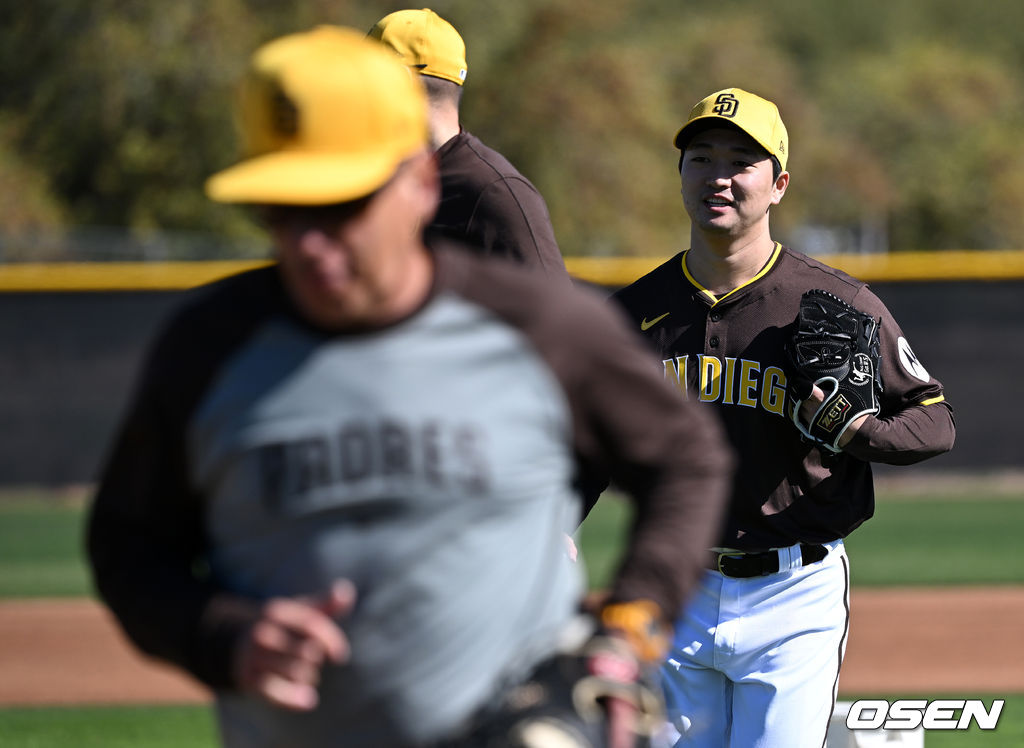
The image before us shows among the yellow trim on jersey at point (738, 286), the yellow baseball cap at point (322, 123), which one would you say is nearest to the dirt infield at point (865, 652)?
the yellow trim on jersey at point (738, 286)

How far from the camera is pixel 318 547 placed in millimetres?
2125

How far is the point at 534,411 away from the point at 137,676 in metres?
7.41

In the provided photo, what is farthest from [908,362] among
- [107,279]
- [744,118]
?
[107,279]

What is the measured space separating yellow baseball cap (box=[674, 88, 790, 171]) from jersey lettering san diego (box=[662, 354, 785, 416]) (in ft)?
2.24

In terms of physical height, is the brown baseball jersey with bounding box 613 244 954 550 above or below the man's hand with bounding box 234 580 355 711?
below

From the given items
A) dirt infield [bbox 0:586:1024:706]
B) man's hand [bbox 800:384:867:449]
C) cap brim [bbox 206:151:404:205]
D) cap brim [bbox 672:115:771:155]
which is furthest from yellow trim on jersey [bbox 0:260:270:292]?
cap brim [bbox 206:151:404:205]

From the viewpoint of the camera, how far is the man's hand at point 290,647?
2.02m

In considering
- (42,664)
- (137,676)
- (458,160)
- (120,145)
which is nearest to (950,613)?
(137,676)

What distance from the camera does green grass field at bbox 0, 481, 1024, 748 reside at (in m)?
7.09

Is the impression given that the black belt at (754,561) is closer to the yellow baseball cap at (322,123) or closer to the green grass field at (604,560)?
the yellow baseball cap at (322,123)

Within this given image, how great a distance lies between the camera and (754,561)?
4.27 meters

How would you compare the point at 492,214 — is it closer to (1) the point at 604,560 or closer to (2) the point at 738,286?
(2) the point at 738,286

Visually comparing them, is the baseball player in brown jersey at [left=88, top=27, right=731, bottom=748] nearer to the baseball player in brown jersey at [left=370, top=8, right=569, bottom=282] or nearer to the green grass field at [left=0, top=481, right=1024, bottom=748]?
the baseball player in brown jersey at [left=370, top=8, right=569, bottom=282]

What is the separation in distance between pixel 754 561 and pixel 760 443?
0.36 meters
